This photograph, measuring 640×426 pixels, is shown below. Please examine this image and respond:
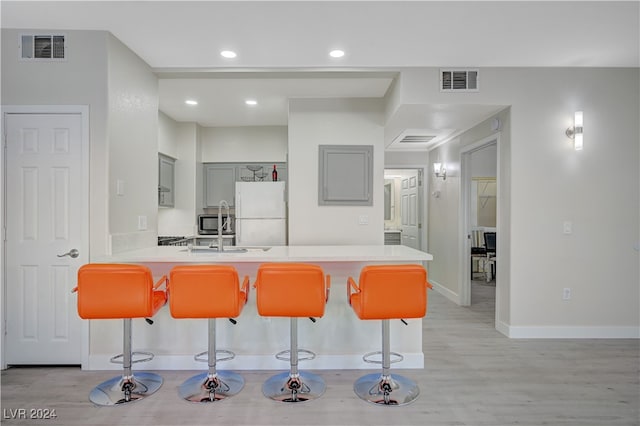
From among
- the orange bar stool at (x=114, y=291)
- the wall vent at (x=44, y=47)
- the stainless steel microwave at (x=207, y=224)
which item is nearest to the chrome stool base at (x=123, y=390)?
the orange bar stool at (x=114, y=291)

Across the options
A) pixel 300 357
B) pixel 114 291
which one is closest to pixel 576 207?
pixel 300 357

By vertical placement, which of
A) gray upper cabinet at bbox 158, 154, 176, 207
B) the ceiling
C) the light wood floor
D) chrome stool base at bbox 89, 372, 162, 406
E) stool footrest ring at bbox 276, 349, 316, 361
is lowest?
the light wood floor

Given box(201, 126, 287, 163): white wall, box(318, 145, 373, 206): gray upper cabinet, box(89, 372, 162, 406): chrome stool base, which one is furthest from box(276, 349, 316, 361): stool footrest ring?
box(201, 126, 287, 163): white wall

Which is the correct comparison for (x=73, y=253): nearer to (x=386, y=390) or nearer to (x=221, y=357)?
(x=221, y=357)

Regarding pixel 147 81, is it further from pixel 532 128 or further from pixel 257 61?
pixel 532 128

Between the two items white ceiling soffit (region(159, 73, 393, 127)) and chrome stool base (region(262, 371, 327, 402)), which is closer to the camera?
chrome stool base (region(262, 371, 327, 402))

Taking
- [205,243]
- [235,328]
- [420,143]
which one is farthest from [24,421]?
[420,143]

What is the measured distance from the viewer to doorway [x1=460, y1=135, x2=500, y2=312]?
192 inches

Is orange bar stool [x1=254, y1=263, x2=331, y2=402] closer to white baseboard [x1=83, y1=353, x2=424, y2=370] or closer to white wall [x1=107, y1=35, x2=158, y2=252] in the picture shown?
white baseboard [x1=83, y1=353, x2=424, y2=370]

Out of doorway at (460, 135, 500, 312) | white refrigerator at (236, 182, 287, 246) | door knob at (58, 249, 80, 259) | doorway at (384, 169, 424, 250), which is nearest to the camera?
door knob at (58, 249, 80, 259)

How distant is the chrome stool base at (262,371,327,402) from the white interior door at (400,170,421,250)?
410cm

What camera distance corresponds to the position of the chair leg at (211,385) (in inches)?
95.2

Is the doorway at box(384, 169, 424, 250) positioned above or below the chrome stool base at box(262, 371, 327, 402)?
above

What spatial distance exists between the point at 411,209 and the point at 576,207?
124 inches
